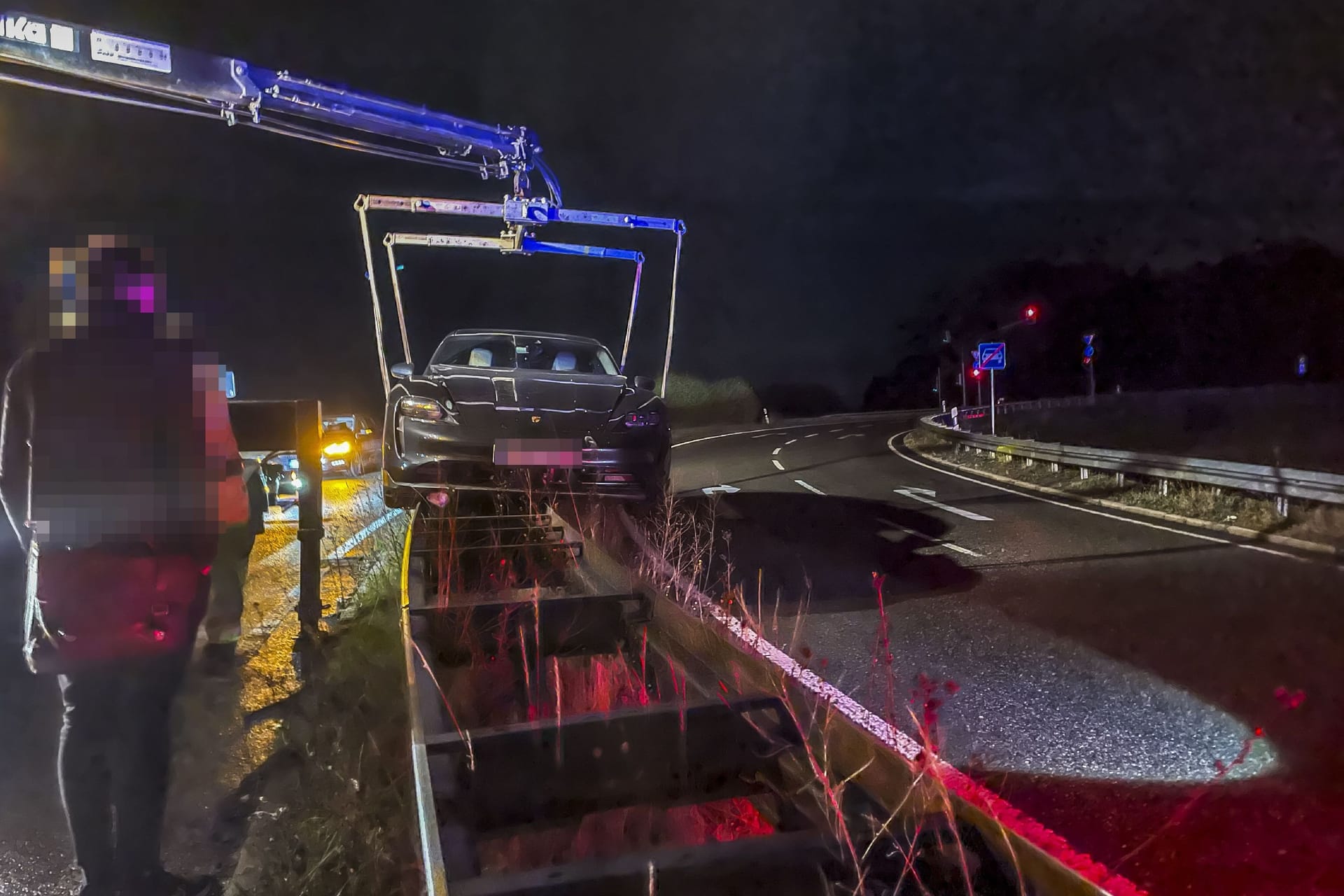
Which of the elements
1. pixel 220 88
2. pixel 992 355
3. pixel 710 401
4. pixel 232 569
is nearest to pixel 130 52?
pixel 220 88

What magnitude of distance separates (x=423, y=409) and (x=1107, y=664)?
16.5 feet

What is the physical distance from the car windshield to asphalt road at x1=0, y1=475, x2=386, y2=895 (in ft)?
7.24

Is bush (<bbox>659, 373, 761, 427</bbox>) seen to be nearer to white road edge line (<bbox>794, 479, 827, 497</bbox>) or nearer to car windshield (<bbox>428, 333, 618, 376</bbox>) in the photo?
white road edge line (<bbox>794, 479, 827, 497</bbox>)

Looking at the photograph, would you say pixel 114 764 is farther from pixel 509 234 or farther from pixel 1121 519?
pixel 1121 519

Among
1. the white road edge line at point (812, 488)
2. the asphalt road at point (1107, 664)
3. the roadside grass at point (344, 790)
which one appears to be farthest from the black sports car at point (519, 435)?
the white road edge line at point (812, 488)

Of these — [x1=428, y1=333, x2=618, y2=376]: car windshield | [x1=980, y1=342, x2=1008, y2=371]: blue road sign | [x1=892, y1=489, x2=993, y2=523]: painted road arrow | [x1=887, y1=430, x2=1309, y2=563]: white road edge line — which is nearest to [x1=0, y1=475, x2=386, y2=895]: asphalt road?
[x1=428, y1=333, x2=618, y2=376]: car windshield

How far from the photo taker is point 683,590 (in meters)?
6.44

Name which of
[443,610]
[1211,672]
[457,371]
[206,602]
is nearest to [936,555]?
[1211,672]

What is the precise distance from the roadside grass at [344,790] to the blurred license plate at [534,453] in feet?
5.10

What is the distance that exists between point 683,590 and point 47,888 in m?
3.92

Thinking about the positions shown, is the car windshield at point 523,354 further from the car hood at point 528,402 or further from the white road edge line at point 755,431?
the white road edge line at point 755,431

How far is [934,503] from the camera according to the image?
1366 cm

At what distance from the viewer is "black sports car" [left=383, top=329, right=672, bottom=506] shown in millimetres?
6867

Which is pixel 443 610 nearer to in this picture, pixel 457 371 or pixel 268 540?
pixel 457 371
